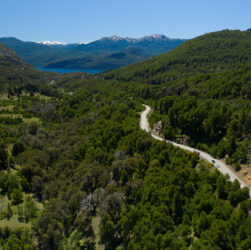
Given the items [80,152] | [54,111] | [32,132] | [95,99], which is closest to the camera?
[80,152]

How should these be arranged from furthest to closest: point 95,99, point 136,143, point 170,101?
1. point 95,99
2. point 170,101
3. point 136,143

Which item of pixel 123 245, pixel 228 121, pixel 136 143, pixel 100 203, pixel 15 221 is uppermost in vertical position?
pixel 228 121

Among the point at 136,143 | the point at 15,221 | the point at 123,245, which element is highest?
the point at 136,143

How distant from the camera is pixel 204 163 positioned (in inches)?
2031

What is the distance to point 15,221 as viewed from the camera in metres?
50.7

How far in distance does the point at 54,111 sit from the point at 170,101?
100769 mm

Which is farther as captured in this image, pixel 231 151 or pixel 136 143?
pixel 136 143

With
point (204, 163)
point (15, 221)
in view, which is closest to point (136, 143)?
point (204, 163)

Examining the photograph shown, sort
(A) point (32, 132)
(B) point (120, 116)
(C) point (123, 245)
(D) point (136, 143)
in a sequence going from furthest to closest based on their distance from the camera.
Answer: (A) point (32, 132)
(B) point (120, 116)
(D) point (136, 143)
(C) point (123, 245)

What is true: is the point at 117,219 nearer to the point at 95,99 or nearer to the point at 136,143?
the point at 136,143

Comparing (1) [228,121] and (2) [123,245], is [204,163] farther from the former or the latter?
(2) [123,245]

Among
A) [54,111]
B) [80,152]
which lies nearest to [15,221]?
[80,152]

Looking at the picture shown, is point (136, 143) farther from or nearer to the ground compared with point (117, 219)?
farther from the ground

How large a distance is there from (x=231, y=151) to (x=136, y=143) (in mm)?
27881
